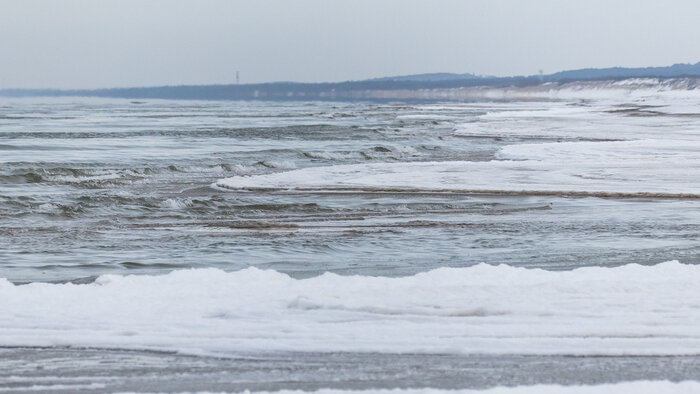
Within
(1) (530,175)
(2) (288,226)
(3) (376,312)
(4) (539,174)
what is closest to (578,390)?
(3) (376,312)

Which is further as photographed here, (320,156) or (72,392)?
(320,156)

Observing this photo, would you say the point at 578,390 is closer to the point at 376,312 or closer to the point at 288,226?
the point at 376,312

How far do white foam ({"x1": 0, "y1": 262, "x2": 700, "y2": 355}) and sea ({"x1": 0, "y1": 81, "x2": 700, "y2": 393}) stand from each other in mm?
23

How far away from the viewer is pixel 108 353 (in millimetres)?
5988

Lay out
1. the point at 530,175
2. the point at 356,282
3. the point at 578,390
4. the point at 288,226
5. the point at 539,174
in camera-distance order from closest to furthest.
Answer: the point at 578,390, the point at 356,282, the point at 288,226, the point at 530,175, the point at 539,174

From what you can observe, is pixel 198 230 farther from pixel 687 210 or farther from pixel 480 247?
pixel 687 210

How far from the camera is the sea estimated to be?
5629mm

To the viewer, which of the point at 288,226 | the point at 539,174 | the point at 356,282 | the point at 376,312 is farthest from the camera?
the point at 539,174

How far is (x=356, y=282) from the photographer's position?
8.05m

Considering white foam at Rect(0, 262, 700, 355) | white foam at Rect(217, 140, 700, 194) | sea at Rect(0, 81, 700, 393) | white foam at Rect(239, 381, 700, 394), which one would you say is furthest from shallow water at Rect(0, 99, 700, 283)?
white foam at Rect(239, 381, 700, 394)

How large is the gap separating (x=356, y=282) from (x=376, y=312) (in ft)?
3.62

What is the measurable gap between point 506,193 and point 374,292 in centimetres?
908

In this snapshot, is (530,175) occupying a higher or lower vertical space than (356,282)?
lower

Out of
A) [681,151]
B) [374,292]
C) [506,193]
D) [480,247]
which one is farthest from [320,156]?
[374,292]
